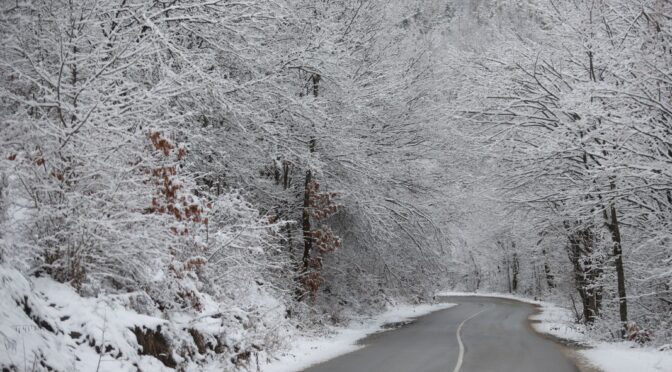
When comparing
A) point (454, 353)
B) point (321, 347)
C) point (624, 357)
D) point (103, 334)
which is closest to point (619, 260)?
point (624, 357)

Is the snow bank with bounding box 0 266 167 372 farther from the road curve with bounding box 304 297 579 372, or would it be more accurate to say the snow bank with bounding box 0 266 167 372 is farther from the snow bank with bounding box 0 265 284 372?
the road curve with bounding box 304 297 579 372

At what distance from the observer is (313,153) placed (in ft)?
52.1

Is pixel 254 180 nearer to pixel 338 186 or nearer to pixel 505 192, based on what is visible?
pixel 338 186

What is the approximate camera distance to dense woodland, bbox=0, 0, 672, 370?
741 cm

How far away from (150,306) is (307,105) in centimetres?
731

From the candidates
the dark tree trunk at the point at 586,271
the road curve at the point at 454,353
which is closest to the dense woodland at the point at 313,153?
the dark tree trunk at the point at 586,271

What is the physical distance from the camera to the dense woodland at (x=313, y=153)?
741 cm

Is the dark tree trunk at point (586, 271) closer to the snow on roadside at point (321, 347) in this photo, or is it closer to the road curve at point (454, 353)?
the road curve at point (454, 353)

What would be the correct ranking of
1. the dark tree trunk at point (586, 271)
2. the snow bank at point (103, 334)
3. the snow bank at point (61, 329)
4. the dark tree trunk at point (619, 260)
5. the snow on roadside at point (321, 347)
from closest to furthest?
1. the snow bank at point (61, 329)
2. the snow bank at point (103, 334)
3. the snow on roadside at point (321, 347)
4. the dark tree trunk at point (619, 260)
5. the dark tree trunk at point (586, 271)

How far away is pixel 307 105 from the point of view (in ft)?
45.5

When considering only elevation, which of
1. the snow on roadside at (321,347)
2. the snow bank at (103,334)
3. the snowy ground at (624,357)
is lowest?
the snow on roadside at (321,347)

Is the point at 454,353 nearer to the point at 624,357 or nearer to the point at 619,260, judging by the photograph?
the point at 624,357

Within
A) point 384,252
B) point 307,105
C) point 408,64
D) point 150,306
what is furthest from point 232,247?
point 408,64

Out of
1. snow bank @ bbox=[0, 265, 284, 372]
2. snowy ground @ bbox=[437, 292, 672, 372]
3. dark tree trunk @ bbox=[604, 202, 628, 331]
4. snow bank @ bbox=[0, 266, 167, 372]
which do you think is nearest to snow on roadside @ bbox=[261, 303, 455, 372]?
snow bank @ bbox=[0, 265, 284, 372]
